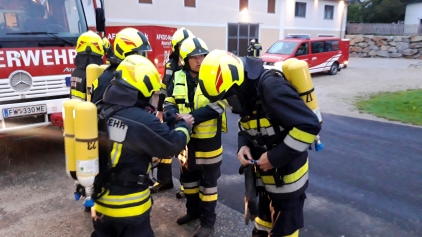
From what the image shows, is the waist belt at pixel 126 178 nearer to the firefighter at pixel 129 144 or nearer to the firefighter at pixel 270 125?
the firefighter at pixel 129 144

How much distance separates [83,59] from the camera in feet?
13.6

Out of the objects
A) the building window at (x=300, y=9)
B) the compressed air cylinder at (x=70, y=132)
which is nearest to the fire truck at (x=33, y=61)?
the compressed air cylinder at (x=70, y=132)

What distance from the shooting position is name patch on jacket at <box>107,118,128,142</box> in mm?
2112

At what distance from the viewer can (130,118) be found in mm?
2125

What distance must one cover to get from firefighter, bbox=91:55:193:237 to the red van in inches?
500

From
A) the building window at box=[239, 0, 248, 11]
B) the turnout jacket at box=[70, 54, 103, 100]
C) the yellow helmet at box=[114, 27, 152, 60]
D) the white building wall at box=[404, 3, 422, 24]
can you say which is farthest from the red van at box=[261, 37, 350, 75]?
the white building wall at box=[404, 3, 422, 24]

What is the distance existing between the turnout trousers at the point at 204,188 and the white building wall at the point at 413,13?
140 ft

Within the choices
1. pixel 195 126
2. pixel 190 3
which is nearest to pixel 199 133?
pixel 195 126

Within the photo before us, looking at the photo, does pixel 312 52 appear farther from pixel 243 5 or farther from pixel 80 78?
pixel 80 78

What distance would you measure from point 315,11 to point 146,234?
2869 centimetres

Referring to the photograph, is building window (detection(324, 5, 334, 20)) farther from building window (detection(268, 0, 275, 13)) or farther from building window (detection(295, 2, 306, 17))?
building window (detection(268, 0, 275, 13))

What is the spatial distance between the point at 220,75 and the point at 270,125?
50 cm

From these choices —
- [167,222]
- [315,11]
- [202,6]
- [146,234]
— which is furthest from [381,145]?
[315,11]

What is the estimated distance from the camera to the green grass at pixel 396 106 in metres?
8.34
